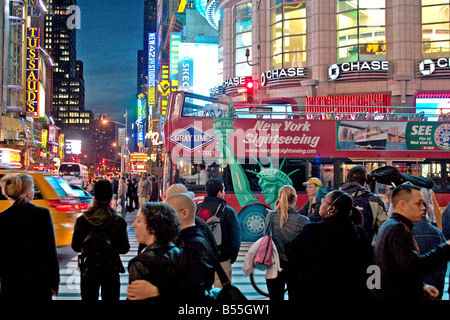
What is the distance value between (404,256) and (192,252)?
1.69m

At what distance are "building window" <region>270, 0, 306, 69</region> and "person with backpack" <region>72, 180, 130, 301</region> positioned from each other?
2646 centimetres

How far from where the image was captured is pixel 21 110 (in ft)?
146

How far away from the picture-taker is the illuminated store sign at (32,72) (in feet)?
147

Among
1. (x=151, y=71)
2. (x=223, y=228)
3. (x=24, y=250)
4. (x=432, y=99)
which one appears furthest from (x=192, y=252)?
(x=151, y=71)

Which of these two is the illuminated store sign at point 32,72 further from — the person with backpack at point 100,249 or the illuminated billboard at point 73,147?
the illuminated billboard at point 73,147

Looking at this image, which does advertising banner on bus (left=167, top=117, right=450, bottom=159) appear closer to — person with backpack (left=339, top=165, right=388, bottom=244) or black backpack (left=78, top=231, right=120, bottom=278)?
A: person with backpack (left=339, top=165, right=388, bottom=244)

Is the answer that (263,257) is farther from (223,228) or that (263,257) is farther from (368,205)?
(368,205)

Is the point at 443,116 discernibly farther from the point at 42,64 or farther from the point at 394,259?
the point at 42,64

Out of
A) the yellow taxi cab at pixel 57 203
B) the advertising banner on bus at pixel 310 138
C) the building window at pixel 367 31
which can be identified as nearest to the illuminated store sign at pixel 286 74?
the building window at pixel 367 31

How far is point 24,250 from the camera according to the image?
426 centimetres

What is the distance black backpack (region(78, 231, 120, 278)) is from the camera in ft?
15.1

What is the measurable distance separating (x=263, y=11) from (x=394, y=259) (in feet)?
98.5

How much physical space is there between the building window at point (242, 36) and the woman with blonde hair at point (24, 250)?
29051 mm
